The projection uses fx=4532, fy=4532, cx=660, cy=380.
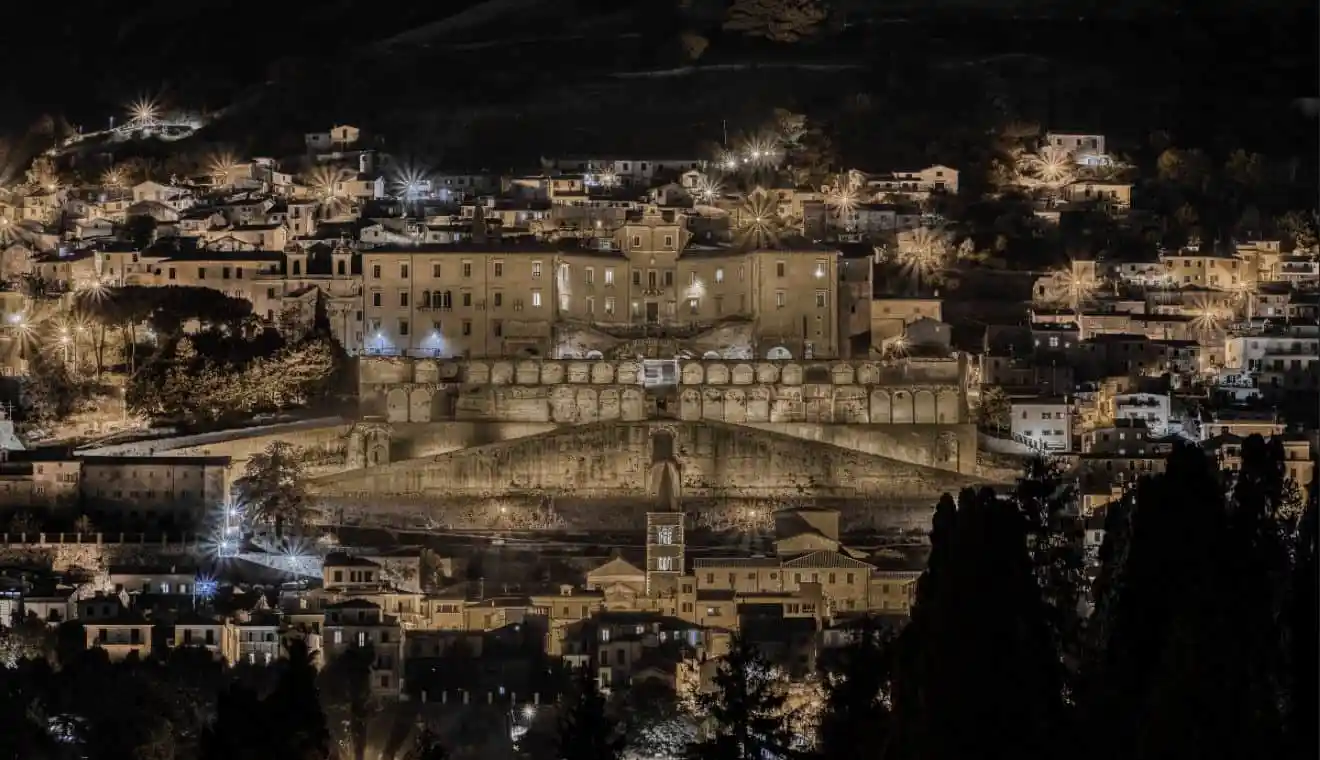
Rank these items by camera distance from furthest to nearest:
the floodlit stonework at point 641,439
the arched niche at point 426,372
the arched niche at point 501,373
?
the arched niche at point 501,373, the arched niche at point 426,372, the floodlit stonework at point 641,439

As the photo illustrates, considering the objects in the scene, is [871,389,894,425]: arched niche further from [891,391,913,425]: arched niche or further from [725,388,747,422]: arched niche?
[725,388,747,422]: arched niche

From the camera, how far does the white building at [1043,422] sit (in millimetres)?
71250

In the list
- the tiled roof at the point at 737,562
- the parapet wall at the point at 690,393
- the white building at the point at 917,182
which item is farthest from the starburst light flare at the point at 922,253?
the tiled roof at the point at 737,562

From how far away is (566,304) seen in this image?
7562cm

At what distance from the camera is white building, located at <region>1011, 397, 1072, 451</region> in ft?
234

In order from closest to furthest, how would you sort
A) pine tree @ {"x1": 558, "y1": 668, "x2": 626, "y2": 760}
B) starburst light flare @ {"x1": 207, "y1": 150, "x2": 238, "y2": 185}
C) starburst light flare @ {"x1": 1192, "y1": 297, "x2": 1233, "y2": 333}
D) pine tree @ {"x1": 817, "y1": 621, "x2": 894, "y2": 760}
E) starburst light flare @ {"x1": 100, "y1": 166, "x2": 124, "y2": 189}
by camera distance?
1. pine tree @ {"x1": 817, "y1": 621, "x2": 894, "y2": 760}
2. pine tree @ {"x1": 558, "y1": 668, "x2": 626, "y2": 760}
3. starburst light flare @ {"x1": 1192, "y1": 297, "x2": 1233, "y2": 333}
4. starburst light flare @ {"x1": 100, "y1": 166, "x2": 124, "y2": 189}
5. starburst light flare @ {"x1": 207, "y1": 150, "x2": 238, "y2": 185}

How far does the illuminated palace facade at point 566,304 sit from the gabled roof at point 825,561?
11.2 meters

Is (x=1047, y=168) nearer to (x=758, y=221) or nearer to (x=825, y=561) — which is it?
(x=758, y=221)

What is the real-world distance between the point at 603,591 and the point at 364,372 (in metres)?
11.2

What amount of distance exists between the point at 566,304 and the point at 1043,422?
28.9 ft

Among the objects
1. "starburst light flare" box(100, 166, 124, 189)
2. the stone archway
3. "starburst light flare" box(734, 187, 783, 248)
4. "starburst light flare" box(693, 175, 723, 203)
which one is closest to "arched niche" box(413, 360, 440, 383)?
the stone archway

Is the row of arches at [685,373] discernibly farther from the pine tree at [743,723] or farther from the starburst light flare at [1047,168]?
the pine tree at [743,723]

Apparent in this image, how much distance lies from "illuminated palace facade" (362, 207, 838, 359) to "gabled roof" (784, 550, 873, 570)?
11244 millimetres

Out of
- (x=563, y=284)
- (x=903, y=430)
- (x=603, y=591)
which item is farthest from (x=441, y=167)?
(x=603, y=591)
